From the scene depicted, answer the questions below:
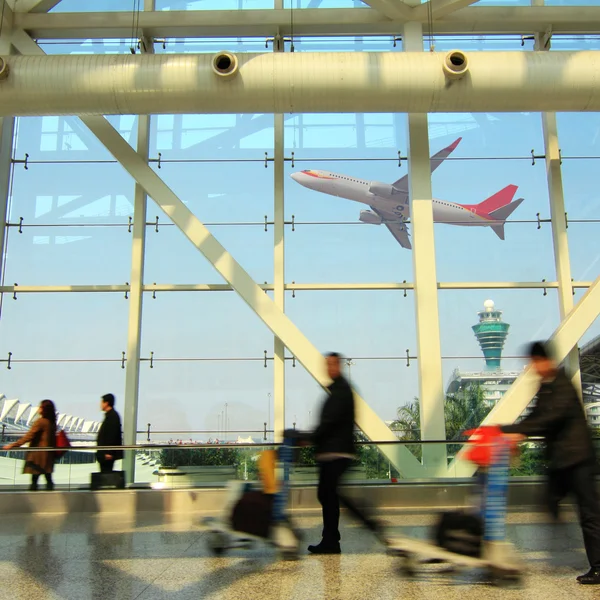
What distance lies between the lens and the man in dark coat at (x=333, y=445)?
5.25 meters

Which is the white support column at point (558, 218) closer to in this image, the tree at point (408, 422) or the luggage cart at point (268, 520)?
the tree at point (408, 422)

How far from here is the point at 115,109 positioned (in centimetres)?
964

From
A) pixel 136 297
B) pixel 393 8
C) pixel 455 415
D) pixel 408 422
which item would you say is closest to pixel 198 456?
pixel 136 297

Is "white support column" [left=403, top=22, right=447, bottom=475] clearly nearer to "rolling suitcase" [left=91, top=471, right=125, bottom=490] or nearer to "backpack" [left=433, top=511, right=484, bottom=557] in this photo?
"rolling suitcase" [left=91, top=471, right=125, bottom=490]

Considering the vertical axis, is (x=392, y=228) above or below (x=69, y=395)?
above

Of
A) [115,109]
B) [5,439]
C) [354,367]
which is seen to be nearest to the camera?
[115,109]

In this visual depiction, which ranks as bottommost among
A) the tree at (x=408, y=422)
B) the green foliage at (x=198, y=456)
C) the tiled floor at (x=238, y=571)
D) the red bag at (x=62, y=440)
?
the tiled floor at (x=238, y=571)

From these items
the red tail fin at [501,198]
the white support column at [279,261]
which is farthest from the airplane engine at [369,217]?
the red tail fin at [501,198]

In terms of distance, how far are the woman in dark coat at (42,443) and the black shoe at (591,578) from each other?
658 centimetres

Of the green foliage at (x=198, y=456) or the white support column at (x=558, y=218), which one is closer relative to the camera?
the green foliage at (x=198, y=456)

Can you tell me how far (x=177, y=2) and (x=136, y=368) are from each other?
636 centimetres

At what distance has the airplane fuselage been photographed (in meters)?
11.8

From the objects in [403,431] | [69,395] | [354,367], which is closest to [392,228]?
[354,367]

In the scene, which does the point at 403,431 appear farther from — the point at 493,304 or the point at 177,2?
the point at 177,2
